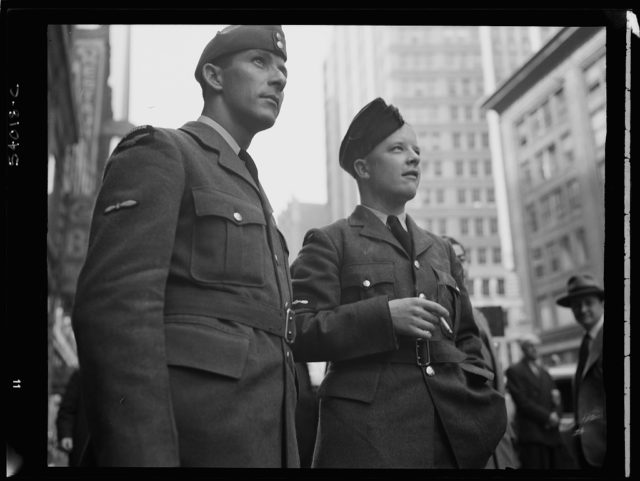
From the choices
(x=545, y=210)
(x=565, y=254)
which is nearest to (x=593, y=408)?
(x=565, y=254)

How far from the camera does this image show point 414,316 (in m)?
2.64

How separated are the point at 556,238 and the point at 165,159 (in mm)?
2050

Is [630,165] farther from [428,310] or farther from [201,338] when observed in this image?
[201,338]

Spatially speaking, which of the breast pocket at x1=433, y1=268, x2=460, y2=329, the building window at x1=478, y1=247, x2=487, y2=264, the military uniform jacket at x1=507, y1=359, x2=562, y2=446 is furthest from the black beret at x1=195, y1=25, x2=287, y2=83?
the military uniform jacket at x1=507, y1=359, x2=562, y2=446

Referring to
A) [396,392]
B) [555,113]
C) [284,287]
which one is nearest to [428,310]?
[396,392]

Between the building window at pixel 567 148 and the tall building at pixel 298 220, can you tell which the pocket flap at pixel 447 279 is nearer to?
the tall building at pixel 298 220

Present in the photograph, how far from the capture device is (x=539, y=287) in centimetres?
407

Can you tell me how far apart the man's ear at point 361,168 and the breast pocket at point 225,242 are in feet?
2.16

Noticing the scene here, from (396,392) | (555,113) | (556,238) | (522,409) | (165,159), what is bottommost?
(522,409)

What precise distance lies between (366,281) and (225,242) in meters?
0.64

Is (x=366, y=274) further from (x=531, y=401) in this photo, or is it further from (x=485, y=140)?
(x=531, y=401)

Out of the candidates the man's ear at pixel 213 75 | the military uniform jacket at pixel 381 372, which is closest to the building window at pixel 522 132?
the military uniform jacket at pixel 381 372

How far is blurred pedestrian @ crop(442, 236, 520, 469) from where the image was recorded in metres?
2.76

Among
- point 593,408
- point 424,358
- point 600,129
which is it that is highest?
point 600,129
